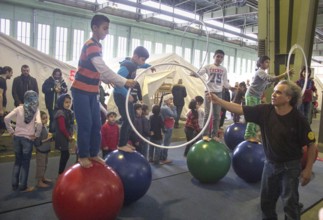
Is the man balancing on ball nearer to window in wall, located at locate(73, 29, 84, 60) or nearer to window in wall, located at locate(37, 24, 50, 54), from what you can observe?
window in wall, located at locate(37, 24, 50, 54)

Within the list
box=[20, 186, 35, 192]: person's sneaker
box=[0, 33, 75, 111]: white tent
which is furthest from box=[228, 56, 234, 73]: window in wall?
box=[20, 186, 35, 192]: person's sneaker

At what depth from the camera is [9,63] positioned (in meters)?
9.43

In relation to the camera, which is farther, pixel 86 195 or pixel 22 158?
pixel 22 158

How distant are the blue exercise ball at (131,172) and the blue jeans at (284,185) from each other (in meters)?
1.57

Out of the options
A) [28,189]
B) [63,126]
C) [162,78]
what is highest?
[162,78]

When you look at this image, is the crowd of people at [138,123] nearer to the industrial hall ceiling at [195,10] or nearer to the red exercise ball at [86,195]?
the red exercise ball at [86,195]

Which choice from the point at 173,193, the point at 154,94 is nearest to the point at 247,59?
the point at 154,94

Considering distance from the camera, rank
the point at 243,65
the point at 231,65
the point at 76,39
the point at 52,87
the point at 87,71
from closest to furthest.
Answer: the point at 87,71
the point at 52,87
the point at 76,39
the point at 231,65
the point at 243,65

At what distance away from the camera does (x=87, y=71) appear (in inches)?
133

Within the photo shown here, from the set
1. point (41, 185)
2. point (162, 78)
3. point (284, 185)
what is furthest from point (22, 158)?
point (162, 78)

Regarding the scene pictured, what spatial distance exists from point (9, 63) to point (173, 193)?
23.8 feet

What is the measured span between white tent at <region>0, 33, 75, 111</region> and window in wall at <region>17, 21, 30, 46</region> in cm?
437

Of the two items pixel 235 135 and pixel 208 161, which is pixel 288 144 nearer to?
pixel 208 161

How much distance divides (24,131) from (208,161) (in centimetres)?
289
